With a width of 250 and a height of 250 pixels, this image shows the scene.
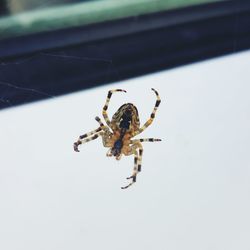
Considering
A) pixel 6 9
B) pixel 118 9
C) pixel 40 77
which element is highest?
pixel 118 9

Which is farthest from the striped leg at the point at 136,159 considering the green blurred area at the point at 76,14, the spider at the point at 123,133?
the green blurred area at the point at 76,14

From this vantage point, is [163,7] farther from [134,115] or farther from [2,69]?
[2,69]

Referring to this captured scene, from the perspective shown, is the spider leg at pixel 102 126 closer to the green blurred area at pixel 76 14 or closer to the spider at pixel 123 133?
the spider at pixel 123 133

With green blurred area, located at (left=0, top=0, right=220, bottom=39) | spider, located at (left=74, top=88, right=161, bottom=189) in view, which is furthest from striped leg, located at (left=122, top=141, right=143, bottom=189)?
green blurred area, located at (left=0, top=0, right=220, bottom=39)

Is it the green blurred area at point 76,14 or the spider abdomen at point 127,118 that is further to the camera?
the spider abdomen at point 127,118

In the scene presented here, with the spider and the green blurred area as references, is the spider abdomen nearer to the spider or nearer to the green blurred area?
the spider

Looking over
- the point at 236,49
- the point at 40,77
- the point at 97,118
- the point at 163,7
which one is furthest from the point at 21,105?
the point at 236,49
